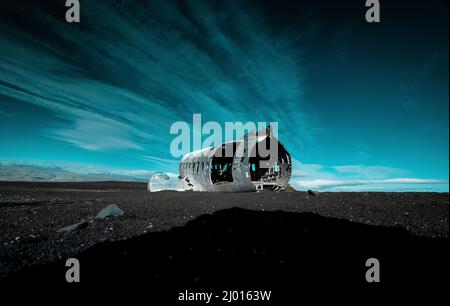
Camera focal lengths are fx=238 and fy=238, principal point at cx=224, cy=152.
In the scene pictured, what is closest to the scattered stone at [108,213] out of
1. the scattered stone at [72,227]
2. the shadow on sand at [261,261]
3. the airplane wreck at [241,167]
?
the scattered stone at [72,227]

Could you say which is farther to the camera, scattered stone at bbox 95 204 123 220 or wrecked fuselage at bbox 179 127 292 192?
wrecked fuselage at bbox 179 127 292 192

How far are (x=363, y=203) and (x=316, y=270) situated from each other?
7.28 meters

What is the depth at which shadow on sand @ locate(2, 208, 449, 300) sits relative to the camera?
353 cm

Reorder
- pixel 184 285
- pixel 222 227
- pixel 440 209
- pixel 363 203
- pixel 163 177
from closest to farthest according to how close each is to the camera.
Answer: pixel 184 285 → pixel 222 227 → pixel 440 209 → pixel 363 203 → pixel 163 177

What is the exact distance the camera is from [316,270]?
12.7 ft

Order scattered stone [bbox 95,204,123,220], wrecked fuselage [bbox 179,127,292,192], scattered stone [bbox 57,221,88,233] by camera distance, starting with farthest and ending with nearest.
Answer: wrecked fuselage [bbox 179,127,292,192] < scattered stone [bbox 95,204,123,220] < scattered stone [bbox 57,221,88,233]

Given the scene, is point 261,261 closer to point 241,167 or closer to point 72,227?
point 72,227

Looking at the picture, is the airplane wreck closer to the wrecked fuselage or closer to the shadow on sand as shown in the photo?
the wrecked fuselage

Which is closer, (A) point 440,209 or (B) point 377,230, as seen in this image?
(B) point 377,230

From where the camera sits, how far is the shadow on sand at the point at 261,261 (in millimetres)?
3529

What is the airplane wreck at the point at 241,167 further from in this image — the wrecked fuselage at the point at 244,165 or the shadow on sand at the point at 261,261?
the shadow on sand at the point at 261,261

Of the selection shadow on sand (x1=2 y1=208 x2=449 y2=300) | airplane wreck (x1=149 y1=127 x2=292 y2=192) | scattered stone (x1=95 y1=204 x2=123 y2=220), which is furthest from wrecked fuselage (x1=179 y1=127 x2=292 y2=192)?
shadow on sand (x1=2 y1=208 x2=449 y2=300)
